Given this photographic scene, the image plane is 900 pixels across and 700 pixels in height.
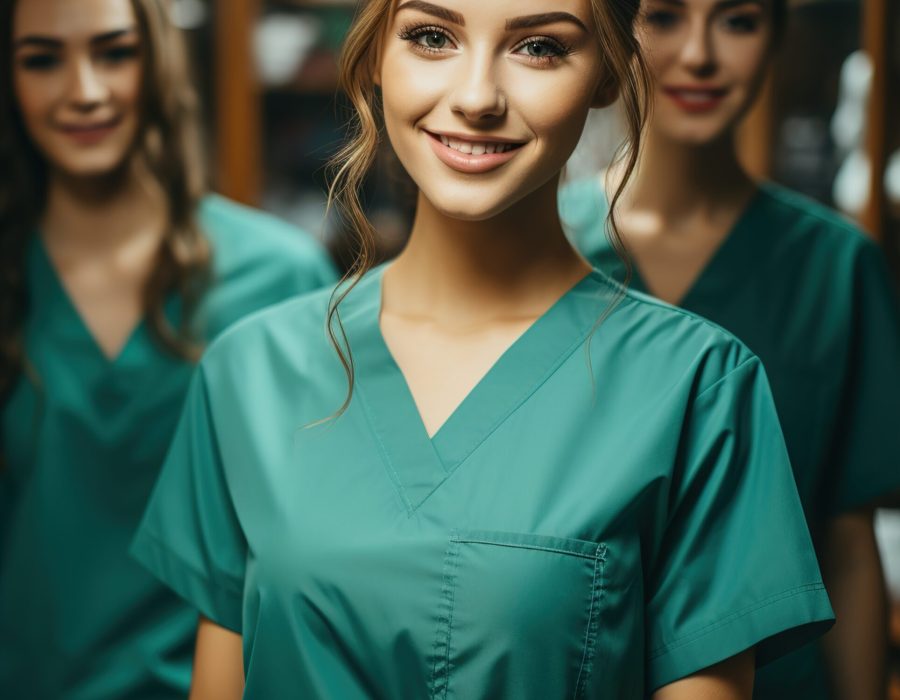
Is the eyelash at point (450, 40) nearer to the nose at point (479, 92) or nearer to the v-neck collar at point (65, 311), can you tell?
the nose at point (479, 92)

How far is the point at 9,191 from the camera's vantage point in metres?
1.50

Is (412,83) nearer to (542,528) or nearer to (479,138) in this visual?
(479,138)

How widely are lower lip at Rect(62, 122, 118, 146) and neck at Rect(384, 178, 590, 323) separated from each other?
533 mm

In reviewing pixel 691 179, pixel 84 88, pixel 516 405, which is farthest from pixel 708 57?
pixel 84 88

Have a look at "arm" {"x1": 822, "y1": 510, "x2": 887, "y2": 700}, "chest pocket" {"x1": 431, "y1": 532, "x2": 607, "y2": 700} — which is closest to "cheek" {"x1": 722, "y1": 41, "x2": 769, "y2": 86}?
"arm" {"x1": 822, "y1": 510, "x2": 887, "y2": 700}

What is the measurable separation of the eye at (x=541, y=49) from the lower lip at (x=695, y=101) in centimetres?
37

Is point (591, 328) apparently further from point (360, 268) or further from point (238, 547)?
point (238, 547)

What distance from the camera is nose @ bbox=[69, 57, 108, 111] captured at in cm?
140

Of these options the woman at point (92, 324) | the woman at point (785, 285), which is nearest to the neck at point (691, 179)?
the woman at point (785, 285)

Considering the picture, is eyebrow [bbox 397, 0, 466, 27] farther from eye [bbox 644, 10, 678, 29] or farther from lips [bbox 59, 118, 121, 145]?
lips [bbox 59, 118, 121, 145]

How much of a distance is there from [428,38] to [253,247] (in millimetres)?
667

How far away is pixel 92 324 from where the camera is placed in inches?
58.1

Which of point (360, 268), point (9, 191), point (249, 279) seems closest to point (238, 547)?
point (360, 268)

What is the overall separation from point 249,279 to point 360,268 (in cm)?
57
